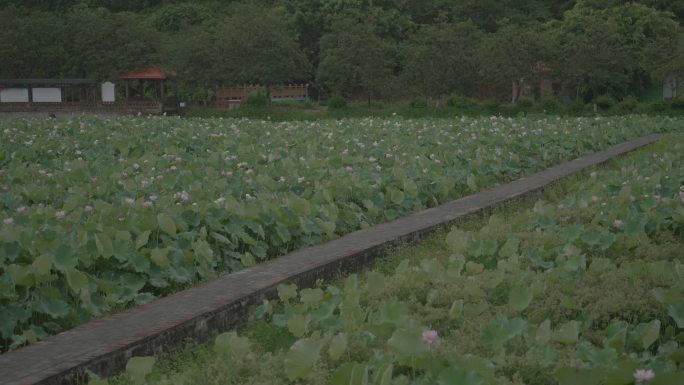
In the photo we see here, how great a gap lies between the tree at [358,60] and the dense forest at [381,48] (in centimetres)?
5

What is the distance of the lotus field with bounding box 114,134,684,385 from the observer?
3436 mm

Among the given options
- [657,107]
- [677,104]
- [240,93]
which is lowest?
[240,93]

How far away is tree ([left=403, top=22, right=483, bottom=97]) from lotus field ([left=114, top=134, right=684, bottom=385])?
97.3ft

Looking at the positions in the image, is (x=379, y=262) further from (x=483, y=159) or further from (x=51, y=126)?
(x=51, y=126)

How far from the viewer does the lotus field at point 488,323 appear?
3436mm

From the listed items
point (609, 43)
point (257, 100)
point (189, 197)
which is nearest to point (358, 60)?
point (257, 100)

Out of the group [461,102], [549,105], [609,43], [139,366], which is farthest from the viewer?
[609,43]

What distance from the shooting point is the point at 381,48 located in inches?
1492

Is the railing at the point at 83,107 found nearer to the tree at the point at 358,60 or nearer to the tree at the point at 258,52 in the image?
the tree at the point at 258,52

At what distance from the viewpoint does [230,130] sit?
667 inches

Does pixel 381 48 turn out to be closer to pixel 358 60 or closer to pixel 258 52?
pixel 358 60

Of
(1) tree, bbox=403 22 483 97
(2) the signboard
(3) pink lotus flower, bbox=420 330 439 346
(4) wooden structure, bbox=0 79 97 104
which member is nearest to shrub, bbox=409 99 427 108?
(1) tree, bbox=403 22 483 97

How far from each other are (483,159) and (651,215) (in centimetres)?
460

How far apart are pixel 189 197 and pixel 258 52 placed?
105ft
